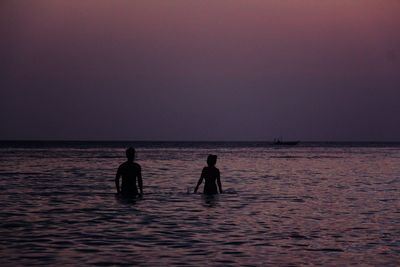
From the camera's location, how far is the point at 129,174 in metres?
19.4

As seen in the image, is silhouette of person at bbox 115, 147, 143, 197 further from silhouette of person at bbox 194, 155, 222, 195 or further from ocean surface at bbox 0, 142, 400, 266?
silhouette of person at bbox 194, 155, 222, 195

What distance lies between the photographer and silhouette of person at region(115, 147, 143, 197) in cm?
1880

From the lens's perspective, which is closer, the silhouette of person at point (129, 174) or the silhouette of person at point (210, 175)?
the silhouette of person at point (129, 174)

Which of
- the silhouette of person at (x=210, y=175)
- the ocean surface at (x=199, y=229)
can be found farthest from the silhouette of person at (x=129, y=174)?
the silhouette of person at (x=210, y=175)

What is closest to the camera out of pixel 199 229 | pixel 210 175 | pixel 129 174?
pixel 199 229

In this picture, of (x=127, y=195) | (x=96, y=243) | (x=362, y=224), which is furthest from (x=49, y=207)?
(x=362, y=224)

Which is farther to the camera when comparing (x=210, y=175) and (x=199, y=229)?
(x=210, y=175)

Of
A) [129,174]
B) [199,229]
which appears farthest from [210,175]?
[199,229]

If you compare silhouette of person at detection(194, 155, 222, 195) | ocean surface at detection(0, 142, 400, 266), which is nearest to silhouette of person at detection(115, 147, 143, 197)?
ocean surface at detection(0, 142, 400, 266)

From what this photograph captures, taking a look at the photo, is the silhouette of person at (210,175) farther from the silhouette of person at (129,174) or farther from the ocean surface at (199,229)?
the silhouette of person at (129,174)

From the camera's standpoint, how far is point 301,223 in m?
15.6

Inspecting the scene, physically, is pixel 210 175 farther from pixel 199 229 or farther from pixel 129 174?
pixel 199 229

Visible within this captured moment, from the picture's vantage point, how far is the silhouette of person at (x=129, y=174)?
18.8 meters

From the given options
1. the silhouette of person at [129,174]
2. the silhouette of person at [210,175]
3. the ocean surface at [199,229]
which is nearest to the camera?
the ocean surface at [199,229]
